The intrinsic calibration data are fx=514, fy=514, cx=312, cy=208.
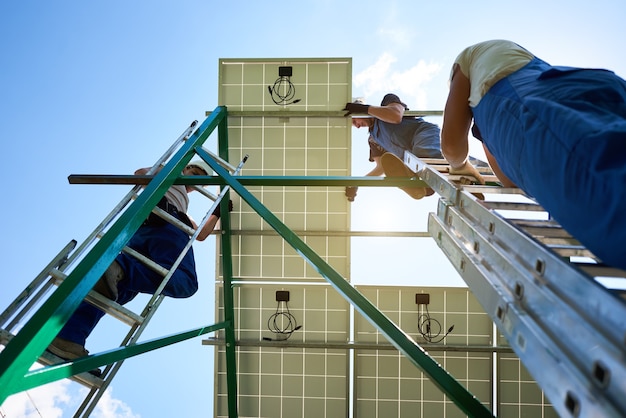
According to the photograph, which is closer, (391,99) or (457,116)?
(457,116)

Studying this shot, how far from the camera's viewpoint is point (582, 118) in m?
1.52

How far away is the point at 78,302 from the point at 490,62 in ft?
7.68

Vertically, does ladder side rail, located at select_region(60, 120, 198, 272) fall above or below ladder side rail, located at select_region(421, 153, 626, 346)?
above

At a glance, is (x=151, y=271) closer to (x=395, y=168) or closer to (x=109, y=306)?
(x=109, y=306)

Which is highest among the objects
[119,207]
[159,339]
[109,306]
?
[119,207]

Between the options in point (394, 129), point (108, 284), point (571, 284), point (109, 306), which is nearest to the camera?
point (571, 284)

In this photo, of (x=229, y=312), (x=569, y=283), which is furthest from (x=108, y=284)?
(x=569, y=283)

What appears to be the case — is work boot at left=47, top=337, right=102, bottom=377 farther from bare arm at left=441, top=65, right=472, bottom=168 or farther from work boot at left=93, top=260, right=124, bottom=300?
bare arm at left=441, top=65, right=472, bottom=168

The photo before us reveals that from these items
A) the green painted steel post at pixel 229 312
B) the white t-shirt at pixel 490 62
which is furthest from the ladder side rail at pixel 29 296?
the white t-shirt at pixel 490 62

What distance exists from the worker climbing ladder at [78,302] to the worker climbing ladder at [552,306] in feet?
6.41

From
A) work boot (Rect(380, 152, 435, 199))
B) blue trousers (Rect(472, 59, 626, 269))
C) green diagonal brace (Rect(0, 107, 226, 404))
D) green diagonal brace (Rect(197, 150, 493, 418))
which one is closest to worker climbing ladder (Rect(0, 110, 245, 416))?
green diagonal brace (Rect(0, 107, 226, 404))

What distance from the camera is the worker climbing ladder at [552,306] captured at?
3.90ft

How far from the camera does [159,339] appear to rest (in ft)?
13.5

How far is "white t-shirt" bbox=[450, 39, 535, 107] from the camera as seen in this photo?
2.16m
